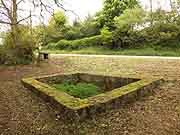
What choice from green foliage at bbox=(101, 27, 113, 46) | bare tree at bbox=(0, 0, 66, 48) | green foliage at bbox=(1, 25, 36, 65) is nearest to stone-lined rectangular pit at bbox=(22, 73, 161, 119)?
bare tree at bbox=(0, 0, 66, 48)

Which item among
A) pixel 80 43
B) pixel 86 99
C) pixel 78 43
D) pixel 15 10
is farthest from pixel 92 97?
pixel 78 43

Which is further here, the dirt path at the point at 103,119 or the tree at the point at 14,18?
the tree at the point at 14,18

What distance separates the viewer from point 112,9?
74.3ft

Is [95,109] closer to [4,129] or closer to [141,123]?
[141,123]

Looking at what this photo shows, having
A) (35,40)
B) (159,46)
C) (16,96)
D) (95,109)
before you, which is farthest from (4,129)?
(159,46)

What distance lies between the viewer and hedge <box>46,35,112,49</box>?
20.8 m

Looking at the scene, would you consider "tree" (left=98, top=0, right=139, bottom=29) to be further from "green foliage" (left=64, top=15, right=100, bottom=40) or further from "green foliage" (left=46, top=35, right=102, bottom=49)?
"green foliage" (left=46, top=35, right=102, bottom=49)

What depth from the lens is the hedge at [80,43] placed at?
68.3 ft

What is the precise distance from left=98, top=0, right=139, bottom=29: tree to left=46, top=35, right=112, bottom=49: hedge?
2265 mm

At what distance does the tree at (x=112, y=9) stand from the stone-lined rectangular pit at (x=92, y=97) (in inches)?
629

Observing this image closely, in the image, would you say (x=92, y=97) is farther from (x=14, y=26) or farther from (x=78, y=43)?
(x=78, y=43)

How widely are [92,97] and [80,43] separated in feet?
58.4

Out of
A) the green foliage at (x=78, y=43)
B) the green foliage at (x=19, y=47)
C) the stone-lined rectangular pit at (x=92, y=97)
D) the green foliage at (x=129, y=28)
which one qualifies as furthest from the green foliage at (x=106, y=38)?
the stone-lined rectangular pit at (x=92, y=97)

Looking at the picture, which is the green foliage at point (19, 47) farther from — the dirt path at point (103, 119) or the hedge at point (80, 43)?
the hedge at point (80, 43)
